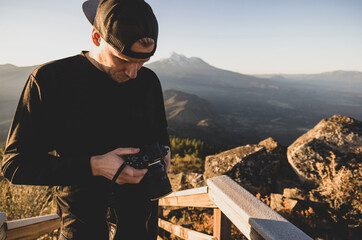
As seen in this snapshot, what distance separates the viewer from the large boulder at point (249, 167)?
4.36 meters

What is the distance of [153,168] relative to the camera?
112 centimetres

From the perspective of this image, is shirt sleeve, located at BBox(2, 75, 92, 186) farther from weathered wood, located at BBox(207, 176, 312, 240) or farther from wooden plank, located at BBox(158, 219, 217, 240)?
wooden plank, located at BBox(158, 219, 217, 240)

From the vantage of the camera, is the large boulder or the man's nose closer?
the man's nose

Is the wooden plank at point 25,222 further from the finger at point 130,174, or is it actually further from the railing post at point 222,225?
the railing post at point 222,225

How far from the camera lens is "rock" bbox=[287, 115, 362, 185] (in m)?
3.86

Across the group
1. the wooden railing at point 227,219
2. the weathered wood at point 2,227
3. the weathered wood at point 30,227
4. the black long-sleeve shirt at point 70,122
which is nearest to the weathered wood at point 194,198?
the wooden railing at point 227,219

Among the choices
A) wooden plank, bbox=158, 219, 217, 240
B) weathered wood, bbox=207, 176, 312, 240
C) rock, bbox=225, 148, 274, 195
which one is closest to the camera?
weathered wood, bbox=207, 176, 312, 240

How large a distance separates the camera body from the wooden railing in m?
0.38

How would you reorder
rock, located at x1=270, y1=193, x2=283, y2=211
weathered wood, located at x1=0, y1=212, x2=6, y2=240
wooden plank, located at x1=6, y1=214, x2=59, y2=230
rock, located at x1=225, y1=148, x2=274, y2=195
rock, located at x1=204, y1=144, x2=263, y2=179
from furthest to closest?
rock, located at x1=204, y1=144, x2=263, y2=179 → rock, located at x1=225, y1=148, x2=274, y2=195 → rock, located at x1=270, y1=193, x2=283, y2=211 → wooden plank, located at x1=6, y1=214, x2=59, y2=230 → weathered wood, located at x1=0, y1=212, x2=6, y2=240

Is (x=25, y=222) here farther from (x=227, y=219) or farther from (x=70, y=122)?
(x=227, y=219)

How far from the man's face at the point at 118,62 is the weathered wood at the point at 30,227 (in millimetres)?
1325

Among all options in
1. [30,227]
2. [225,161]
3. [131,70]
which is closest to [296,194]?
[225,161]

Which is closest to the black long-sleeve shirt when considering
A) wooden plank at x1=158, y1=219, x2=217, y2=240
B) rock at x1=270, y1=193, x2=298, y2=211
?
wooden plank at x1=158, y1=219, x2=217, y2=240

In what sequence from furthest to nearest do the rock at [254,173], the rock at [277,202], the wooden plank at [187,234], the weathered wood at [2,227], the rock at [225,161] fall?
1. the rock at [225,161]
2. the rock at [254,173]
3. the rock at [277,202]
4. the wooden plank at [187,234]
5. the weathered wood at [2,227]
